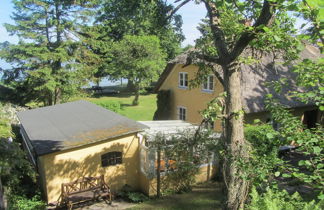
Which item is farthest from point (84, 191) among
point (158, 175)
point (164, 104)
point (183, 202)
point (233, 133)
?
point (164, 104)

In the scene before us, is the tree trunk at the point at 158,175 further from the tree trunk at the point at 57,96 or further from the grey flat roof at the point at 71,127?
the tree trunk at the point at 57,96

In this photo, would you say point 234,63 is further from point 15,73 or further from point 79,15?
point 15,73

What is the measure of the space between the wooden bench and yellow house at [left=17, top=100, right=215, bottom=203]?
262 millimetres

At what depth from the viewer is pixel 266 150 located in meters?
4.88

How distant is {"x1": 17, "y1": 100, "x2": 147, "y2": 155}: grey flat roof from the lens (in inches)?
414

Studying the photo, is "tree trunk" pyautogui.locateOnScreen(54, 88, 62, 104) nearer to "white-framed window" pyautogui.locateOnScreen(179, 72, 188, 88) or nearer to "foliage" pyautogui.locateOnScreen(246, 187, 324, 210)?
"white-framed window" pyautogui.locateOnScreen(179, 72, 188, 88)

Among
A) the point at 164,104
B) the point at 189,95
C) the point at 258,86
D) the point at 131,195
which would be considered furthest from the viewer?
the point at 164,104

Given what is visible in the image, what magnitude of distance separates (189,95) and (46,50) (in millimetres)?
15700

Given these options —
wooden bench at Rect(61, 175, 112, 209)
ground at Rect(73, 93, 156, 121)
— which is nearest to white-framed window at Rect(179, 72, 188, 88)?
ground at Rect(73, 93, 156, 121)

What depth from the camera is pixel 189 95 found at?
1931 cm

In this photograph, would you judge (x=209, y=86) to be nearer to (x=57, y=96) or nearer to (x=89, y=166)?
(x=89, y=166)

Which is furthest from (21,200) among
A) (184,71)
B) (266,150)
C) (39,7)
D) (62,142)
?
(39,7)

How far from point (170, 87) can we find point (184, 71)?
93.1 inches

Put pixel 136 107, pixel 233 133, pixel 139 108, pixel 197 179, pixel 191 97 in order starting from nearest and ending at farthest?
pixel 233 133 < pixel 197 179 < pixel 191 97 < pixel 139 108 < pixel 136 107
